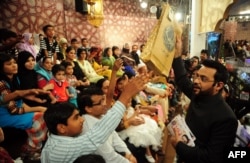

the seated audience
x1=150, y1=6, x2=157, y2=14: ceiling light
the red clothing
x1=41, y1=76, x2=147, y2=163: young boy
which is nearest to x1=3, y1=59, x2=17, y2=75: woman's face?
the red clothing

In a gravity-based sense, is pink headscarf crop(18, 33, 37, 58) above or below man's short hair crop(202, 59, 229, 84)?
above

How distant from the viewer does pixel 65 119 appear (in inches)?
56.1

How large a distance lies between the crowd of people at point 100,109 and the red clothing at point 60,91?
14mm

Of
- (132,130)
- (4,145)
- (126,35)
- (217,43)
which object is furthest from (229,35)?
(4,145)

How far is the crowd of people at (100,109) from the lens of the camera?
1341 millimetres

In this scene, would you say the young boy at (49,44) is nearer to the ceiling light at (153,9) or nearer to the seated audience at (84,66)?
the seated audience at (84,66)

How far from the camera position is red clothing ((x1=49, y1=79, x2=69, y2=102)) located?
3279 millimetres

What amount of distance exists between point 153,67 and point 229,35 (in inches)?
575

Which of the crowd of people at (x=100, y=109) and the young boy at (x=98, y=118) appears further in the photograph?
the young boy at (x=98, y=118)

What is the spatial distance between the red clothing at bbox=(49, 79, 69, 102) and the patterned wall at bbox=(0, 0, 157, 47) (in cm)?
272

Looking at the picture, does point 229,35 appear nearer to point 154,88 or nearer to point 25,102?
point 154,88

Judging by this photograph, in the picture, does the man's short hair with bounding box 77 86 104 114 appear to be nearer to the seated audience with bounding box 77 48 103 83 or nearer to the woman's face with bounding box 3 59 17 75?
the woman's face with bounding box 3 59 17 75

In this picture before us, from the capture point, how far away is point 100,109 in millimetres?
1927

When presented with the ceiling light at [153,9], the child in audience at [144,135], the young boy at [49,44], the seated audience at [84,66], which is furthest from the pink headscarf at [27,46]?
the ceiling light at [153,9]
